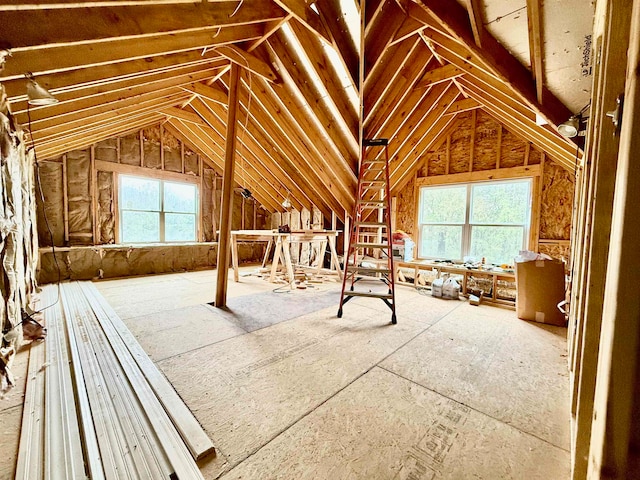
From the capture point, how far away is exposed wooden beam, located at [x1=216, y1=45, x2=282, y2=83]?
3.10m

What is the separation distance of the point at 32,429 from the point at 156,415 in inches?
23.2

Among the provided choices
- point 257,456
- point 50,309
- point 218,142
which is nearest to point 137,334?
point 50,309

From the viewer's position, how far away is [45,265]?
4.67 m

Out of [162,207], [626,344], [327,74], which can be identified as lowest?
[626,344]

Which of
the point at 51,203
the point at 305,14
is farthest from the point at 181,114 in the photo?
the point at 305,14

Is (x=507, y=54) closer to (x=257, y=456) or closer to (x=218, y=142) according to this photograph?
(x=257, y=456)

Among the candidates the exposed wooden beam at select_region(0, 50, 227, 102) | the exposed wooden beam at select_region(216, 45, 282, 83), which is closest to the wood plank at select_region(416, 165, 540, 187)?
the exposed wooden beam at select_region(216, 45, 282, 83)

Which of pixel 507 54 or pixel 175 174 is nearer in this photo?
pixel 507 54

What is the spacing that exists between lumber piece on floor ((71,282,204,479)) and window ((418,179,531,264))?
565cm

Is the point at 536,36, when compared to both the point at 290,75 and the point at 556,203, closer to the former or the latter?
the point at 290,75

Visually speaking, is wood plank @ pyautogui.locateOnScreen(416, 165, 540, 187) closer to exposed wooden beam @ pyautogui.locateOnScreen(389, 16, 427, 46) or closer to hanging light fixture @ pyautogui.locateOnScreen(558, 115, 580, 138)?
hanging light fixture @ pyautogui.locateOnScreen(558, 115, 580, 138)

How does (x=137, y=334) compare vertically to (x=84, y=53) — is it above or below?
below

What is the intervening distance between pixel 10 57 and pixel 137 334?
2284 millimetres

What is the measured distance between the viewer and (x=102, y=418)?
1.40 metres
